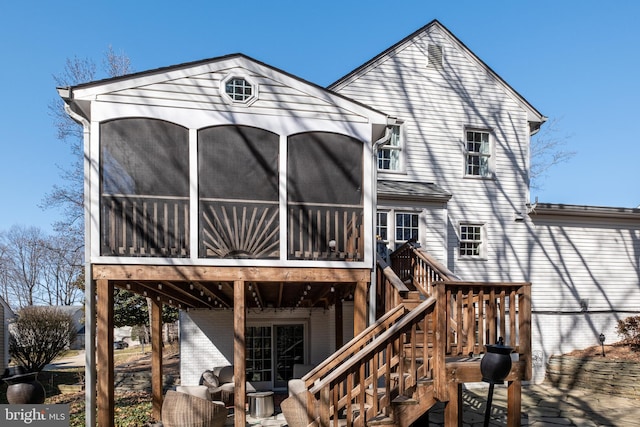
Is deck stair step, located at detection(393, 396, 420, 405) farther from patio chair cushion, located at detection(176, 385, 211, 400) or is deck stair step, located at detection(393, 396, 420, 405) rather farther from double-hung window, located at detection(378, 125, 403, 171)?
double-hung window, located at detection(378, 125, 403, 171)

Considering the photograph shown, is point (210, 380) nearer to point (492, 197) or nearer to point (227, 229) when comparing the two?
point (227, 229)

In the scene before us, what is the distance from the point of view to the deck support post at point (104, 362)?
20.3ft

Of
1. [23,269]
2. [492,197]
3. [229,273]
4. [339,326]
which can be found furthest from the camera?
[23,269]

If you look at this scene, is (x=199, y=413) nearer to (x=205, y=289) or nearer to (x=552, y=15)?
(x=205, y=289)

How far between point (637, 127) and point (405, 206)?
18.2 meters

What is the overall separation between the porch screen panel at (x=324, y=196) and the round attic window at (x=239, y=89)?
3.19 feet

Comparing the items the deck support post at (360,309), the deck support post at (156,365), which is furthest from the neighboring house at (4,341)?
the deck support post at (360,309)

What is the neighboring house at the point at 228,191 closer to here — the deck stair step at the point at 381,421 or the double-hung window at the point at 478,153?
the deck stair step at the point at 381,421

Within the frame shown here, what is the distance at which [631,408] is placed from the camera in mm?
9523

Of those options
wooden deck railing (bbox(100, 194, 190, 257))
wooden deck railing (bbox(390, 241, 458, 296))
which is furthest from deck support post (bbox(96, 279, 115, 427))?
wooden deck railing (bbox(390, 241, 458, 296))

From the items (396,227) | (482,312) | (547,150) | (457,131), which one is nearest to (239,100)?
(482,312)

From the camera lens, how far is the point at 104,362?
624 centimetres

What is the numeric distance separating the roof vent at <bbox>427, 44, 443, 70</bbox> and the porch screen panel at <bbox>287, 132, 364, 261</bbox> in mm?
6958

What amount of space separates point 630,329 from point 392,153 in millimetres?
8605
